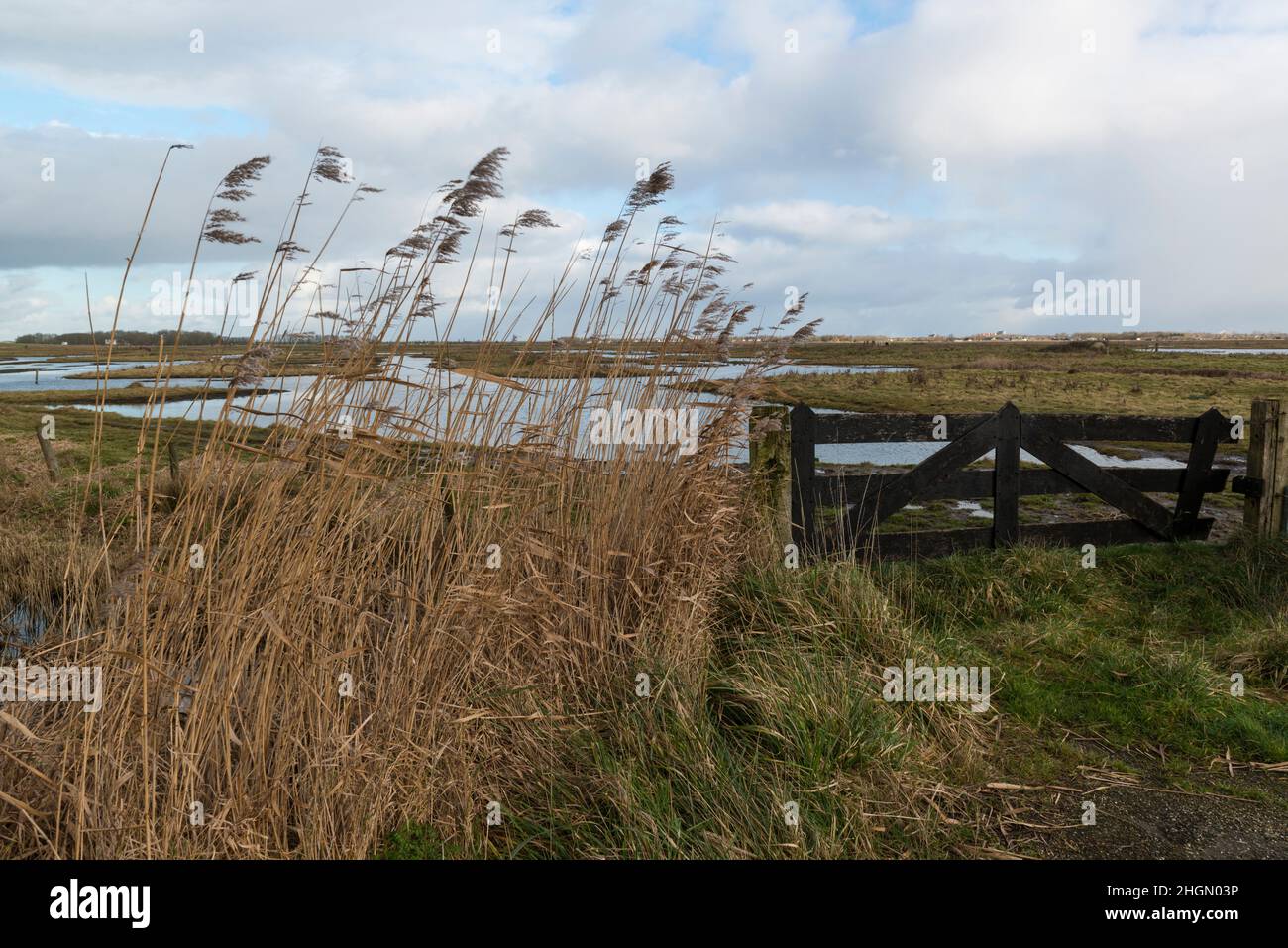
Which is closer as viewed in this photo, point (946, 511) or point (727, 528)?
point (727, 528)

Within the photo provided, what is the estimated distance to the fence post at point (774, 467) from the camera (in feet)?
18.2

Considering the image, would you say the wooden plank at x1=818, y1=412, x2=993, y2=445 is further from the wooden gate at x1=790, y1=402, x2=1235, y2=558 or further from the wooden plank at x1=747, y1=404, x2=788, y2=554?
the wooden plank at x1=747, y1=404, x2=788, y2=554

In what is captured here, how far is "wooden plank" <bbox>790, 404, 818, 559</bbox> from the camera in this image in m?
5.79

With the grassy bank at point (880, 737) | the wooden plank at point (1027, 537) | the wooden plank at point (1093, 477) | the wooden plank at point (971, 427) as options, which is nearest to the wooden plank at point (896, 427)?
the wooden plank at point (971, 427)

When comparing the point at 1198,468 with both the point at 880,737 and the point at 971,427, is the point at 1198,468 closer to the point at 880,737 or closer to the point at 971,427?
the point at 971,427

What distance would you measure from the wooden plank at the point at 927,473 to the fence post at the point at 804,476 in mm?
452

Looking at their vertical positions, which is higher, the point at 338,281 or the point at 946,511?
the point at 338,281

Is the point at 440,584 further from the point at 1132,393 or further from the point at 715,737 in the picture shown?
the point at 1132,393

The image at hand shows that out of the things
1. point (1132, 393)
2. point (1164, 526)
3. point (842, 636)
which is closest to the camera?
point (842, 636)

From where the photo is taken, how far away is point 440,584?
3.13 metres

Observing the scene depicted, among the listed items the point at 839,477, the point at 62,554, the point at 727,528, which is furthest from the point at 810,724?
the point at 62,554

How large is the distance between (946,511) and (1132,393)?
2116 centimetres

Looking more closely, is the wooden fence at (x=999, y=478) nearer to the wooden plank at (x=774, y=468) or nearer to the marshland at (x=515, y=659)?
the wooden plank at (x=774, y=468)

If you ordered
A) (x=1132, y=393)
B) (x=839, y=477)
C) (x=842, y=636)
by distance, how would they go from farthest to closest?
1. (x=1132, y=393)
2. (x=839, y=477)
3. (x=842, y=636)
